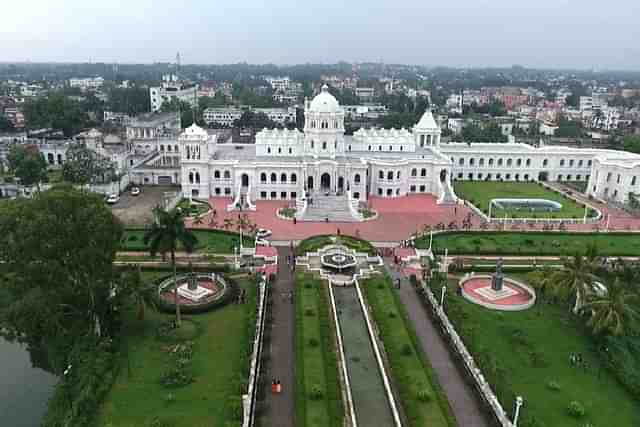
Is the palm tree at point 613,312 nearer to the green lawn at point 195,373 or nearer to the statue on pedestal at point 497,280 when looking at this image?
the statue on pedestal at point 497,280

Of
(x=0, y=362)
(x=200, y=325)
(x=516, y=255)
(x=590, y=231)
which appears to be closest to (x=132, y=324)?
(x=200, y=325)

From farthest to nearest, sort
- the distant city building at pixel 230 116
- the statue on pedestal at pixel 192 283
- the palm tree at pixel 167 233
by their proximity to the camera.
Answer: the distant city building at pixel 230 116 < the statue on pedestal at pixel 192 283 < the palm tree at pixel 167 233

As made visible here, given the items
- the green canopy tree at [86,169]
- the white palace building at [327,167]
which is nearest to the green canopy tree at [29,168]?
the green canopy tree at [86,169]

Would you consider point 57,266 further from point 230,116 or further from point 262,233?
point 230,116

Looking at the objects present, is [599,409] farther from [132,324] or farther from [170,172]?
[170,172]

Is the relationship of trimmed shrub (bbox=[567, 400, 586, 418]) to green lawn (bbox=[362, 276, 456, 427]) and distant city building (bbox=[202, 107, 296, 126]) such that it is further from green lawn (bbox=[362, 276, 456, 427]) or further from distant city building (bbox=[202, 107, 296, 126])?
distant city building (bbox=[202, 107, 296, 126])

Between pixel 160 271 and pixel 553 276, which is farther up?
pixel 553 276
